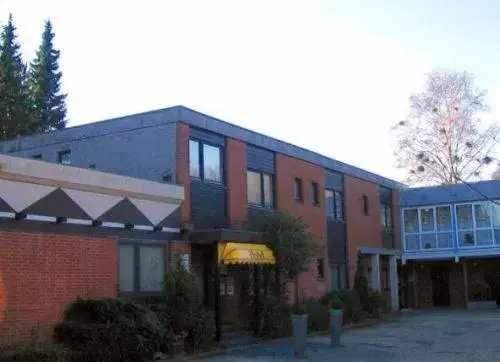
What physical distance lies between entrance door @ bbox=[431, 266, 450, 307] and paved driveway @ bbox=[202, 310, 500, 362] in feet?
44.5

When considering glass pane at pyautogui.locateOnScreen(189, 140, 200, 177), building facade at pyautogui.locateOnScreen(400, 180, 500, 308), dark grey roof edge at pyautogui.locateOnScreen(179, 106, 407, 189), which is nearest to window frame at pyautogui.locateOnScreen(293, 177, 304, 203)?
dark grey roof edge at pyautogui.locateOnScreen(179, 106, 407, 189)

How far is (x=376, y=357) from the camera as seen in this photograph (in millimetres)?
16891

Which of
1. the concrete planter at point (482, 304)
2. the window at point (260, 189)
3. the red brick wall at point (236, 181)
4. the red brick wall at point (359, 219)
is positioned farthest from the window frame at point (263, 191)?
the concrete planter at point (482, 304)

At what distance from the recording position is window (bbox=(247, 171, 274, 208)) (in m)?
23.0

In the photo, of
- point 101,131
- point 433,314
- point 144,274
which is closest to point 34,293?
point 144,274

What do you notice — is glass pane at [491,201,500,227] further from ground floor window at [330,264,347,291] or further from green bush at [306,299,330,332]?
green bush at [306,299,330,332]

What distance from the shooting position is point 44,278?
581 inches

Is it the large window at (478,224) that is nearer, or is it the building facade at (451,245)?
the large window at (478,224)

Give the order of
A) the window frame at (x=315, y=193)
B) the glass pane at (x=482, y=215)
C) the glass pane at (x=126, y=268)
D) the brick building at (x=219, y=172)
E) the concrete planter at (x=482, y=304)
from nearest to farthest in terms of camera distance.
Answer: the glass pane at (x=126, y=268), the brick building at (x=219, y=172), the window frame at (x=315, y=193), the glass pane at (x=482, y=215), the concrete planter at (x=482, y=304)

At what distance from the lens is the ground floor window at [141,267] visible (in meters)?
17.2

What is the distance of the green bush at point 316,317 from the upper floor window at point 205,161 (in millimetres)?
5936

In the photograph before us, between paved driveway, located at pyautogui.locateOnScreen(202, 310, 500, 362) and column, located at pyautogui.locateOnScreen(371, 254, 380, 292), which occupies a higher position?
column, located at pyautogui.locateOnScreen(371, 254, 380, 292)

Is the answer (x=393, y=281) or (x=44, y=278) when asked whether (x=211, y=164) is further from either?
(x=393, y=281)

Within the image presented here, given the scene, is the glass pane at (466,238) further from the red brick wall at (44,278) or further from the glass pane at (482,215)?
→ the red brick wall at (44,278)
